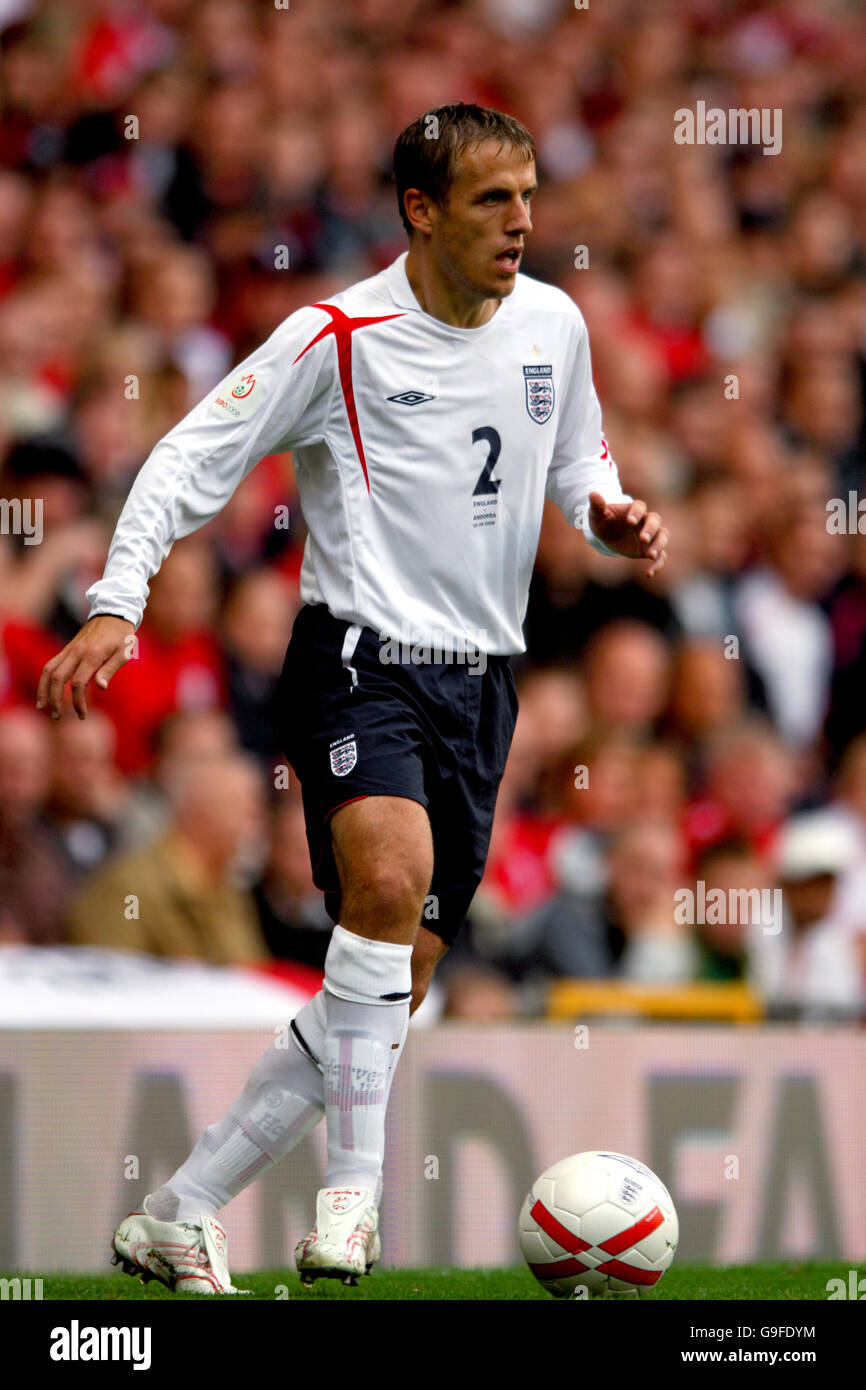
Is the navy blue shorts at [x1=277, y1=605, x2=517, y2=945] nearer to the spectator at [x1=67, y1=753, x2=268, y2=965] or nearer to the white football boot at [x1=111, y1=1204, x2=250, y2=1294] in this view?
the white football boot at [x1=111, y1=1204, x2=250, y2=1294]

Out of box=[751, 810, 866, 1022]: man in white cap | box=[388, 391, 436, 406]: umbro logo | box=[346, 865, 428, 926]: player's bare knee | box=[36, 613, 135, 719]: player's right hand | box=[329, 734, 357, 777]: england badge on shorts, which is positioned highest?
box=[388, 391, 436, 406]: umbro logo

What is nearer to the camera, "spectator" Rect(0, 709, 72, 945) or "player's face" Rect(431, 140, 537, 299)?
"player's face" Rect(431, 140, 537, 299)

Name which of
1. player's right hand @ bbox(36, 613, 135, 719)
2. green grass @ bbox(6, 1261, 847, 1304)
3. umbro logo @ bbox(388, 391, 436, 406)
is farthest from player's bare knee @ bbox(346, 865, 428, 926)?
umbro logo @ bbox(388, 391, 436, 406)

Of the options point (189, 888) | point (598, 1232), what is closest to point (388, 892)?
point (598, 1232)

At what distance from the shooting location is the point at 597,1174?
475 cm

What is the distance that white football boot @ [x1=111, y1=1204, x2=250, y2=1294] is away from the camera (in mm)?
4547

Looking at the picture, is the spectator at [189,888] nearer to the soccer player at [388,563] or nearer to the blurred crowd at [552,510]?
the blurred crowd at [552,510]

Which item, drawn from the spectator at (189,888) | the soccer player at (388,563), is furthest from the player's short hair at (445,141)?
the spectator at (189,888)

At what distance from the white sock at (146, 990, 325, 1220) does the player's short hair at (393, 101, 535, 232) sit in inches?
72.8

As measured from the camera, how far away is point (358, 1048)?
4375 millimetres

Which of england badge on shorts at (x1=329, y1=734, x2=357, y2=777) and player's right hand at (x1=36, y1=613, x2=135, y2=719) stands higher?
player's right hand at (x1=36, y1=613, x2=135, y2=719)

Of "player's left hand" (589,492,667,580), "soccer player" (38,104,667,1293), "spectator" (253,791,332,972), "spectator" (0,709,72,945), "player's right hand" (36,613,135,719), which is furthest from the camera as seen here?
"spectator" (253,791,332,972)
